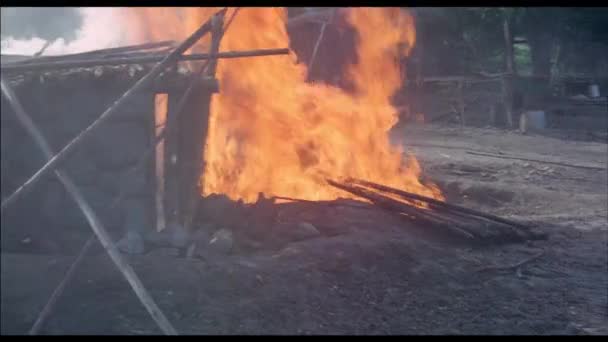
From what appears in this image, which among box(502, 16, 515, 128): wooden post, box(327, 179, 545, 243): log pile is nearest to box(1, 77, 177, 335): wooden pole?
box(327, 179, 545, 243): log pile

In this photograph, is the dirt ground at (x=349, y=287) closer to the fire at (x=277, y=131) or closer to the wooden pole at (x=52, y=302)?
the wooden pole at (x=52, y=302)

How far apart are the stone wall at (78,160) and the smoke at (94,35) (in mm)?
5917

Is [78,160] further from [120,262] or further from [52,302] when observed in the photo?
[120,262]

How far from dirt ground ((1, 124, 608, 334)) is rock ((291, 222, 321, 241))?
0.11 meters

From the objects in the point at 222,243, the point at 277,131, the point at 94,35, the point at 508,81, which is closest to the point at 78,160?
the point at 222,243

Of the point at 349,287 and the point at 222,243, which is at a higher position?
the point at 222,243

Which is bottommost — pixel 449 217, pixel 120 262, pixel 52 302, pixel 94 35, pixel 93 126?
pixel 449 217

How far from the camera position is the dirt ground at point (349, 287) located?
19.2 ft

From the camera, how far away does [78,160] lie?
7766 millimetres

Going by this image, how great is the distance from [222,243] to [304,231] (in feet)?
3.70

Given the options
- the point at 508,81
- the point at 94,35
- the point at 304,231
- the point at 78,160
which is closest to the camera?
the point at 78,160

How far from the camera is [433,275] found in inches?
297

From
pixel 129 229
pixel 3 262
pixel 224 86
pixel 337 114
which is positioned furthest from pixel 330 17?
pixel 3 262

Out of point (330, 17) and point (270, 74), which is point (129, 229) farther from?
point (330, 17)
